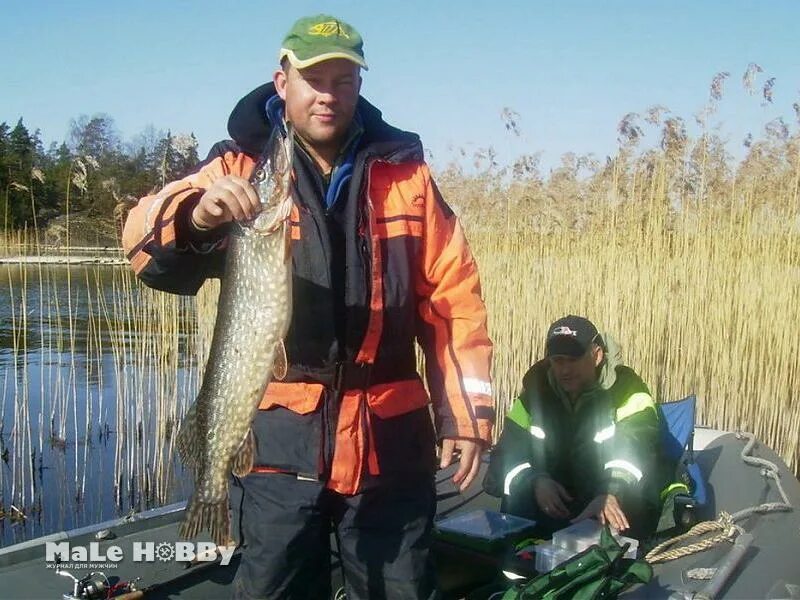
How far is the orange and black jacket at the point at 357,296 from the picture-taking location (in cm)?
206

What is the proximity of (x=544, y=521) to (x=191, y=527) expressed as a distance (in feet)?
6.37

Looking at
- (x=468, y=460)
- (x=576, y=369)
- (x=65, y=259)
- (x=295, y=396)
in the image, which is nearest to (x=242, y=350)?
(x=295, y=396)

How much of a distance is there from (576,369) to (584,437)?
1.06 ft

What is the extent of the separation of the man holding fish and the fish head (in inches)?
0.5

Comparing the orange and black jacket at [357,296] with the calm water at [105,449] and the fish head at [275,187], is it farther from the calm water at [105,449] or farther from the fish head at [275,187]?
the calm water at [105,449]

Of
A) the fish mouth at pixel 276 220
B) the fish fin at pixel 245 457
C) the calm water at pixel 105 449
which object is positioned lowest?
the calm water at pixel 105 449

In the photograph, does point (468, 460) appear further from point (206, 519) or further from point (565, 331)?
point (565, 331)

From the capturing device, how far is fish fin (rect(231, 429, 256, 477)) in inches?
80.0

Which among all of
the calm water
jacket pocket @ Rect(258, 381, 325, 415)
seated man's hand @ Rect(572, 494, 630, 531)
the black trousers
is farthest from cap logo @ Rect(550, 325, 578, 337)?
Result: the calm water

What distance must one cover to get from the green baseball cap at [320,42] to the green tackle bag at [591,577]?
5.32 feet

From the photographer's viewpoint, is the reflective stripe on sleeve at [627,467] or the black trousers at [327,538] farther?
the reflective stripe on sleeve at [627,467]

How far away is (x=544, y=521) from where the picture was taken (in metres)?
3.59

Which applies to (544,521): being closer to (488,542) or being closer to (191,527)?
(488,542)

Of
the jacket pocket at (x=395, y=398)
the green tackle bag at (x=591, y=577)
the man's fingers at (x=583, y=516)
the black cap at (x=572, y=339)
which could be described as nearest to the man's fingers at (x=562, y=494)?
the man's fingers at (x=583, y=516)
